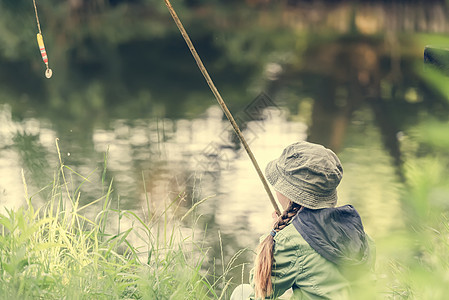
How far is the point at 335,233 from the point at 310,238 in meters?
0.08

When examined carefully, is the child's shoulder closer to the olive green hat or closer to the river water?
the olive green hat

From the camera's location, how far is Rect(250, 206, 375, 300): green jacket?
224 cm

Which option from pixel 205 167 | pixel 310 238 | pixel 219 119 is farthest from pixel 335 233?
pixel 219 119

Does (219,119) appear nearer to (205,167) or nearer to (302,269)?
(205,167)

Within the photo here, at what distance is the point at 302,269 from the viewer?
2.30m

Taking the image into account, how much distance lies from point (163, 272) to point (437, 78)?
1854 mm

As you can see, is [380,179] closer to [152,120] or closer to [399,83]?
[152,120]

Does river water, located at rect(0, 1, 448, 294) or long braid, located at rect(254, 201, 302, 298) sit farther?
river water, located at rect(0, 1, 448, 294)

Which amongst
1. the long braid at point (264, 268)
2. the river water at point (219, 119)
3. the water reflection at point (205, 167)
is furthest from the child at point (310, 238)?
the water reflection at point (205, 167)

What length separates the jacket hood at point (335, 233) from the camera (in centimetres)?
225

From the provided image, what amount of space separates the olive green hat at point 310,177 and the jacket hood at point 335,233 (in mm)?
38

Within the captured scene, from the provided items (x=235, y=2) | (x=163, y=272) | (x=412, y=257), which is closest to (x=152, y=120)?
(x=163, y=272)

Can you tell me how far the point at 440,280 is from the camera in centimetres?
92

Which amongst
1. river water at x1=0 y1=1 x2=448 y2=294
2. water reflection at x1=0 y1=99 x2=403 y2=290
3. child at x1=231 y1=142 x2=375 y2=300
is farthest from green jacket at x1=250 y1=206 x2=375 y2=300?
water reflection at x1=0 y1=99 x2=403 y2=290
